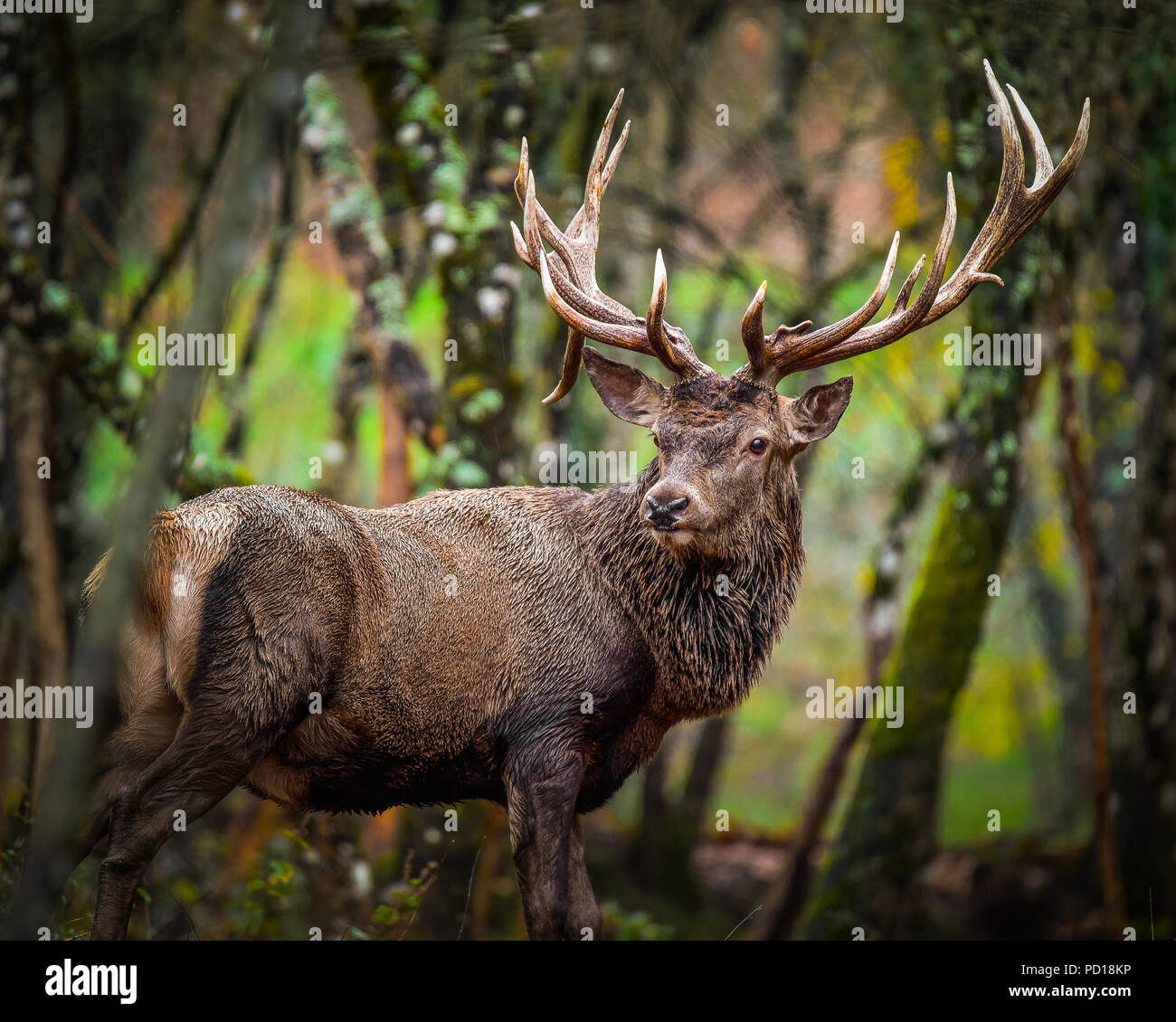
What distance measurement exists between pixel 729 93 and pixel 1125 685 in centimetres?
717

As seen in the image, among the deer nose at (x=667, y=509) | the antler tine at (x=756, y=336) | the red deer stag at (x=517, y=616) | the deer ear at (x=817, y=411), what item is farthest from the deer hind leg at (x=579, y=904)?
the antler tine at (x=756, y=336)

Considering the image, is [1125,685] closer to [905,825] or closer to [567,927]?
[905,825]

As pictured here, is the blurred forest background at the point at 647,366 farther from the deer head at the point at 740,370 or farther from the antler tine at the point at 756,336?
the antler tine at the point at 756,336

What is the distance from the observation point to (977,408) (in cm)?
877

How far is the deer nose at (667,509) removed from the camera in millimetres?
5125

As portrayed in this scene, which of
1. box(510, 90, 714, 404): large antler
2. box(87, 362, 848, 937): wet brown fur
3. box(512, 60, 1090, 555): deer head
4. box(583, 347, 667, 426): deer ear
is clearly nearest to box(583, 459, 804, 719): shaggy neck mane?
box(87, 362, 848, 937): wet brown fur

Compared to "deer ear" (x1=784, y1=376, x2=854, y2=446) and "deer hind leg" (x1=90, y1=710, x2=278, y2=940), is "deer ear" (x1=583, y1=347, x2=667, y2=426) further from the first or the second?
"deer hind leg" (x1=90, y1=710, x2=278, y2=940)

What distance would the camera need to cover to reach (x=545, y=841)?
201 inches

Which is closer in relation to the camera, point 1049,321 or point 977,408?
point 977,408

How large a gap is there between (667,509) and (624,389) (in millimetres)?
1139

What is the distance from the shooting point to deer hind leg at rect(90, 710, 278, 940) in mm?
4695

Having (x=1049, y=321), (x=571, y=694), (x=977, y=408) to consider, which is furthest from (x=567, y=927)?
(x=1049, y=321)

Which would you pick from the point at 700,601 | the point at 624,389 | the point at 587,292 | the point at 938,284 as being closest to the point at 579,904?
the point at 700,601

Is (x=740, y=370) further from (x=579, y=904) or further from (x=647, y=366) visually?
(x=647, y=366)
